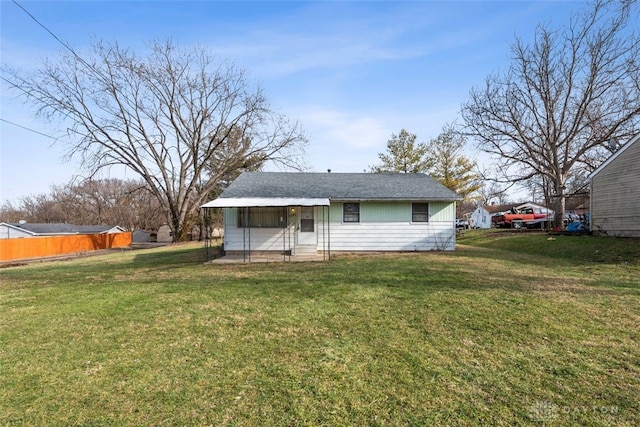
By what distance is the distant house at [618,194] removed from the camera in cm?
1398

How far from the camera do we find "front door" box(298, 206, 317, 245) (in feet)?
44.9

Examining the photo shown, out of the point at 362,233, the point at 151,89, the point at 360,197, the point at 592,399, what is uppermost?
the point at 151,89

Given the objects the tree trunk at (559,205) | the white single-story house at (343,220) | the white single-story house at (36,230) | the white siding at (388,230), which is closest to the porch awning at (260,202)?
the white single-story house at (343,220)

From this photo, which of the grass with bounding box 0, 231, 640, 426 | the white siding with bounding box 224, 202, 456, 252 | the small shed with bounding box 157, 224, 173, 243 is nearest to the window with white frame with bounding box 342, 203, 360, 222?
the white siding with bounding box 224, 202, 456, 252

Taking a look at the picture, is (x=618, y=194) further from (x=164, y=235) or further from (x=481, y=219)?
(x=481, y=219)

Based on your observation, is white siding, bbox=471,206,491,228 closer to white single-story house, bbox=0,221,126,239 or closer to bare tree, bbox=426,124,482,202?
bare tree, bbox=426,124,482,202

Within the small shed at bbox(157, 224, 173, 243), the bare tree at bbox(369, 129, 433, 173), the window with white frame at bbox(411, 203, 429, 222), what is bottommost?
the small shed at bbox(157, 224, 173, 243)

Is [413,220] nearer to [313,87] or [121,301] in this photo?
[313,87]

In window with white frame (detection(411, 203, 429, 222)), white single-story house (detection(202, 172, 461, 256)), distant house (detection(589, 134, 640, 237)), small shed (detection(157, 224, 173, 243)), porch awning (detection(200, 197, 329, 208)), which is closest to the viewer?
porch awning (detection(200, 197, 329, 208))

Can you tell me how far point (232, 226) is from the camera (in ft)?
44.8

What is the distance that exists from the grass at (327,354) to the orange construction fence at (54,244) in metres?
20.6

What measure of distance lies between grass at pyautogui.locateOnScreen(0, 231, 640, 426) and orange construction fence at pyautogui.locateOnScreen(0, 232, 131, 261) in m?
20.6

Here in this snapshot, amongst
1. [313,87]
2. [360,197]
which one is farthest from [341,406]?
[313,87]

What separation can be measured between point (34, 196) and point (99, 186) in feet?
40.6
